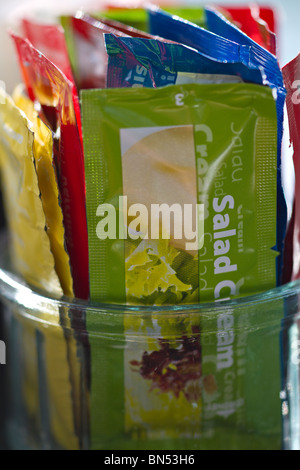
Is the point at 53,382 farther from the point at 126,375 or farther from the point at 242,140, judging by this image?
the point at 242,140

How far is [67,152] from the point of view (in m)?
0.39

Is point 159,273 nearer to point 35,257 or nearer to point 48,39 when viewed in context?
point 35,257

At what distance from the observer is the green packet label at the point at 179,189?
369 millimetres

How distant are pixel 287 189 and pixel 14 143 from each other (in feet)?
0.71

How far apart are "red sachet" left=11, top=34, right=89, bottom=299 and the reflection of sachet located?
101 mm

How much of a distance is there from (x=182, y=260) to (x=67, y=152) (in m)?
0.11

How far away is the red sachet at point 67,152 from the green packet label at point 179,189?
0.06ft

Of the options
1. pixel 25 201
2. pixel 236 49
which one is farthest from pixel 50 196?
pixel 236 49

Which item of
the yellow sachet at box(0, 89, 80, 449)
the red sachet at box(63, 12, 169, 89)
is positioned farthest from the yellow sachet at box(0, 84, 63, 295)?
the red sachet at box(63, 12, 169, 89)

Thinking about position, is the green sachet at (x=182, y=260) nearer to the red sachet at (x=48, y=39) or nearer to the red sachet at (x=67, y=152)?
the red sachet at (x=67, y=152)

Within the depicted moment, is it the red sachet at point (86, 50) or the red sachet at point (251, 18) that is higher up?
the red sachet at point (251, 18)

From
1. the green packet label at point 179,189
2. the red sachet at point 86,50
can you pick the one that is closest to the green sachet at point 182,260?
the green packet label at point 179,189
